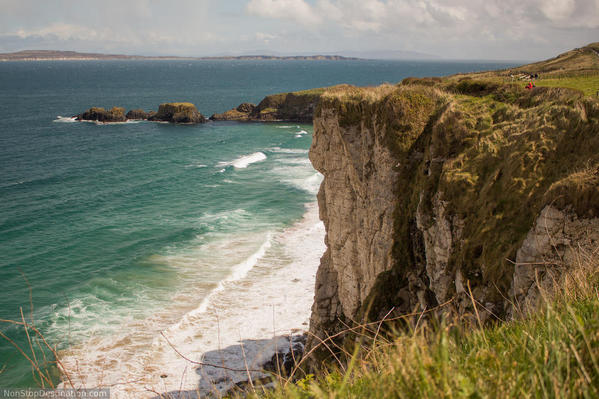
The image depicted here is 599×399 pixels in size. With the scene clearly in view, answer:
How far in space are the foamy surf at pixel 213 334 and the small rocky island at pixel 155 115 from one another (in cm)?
6930

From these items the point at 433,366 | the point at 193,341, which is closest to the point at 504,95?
the point at 433,366

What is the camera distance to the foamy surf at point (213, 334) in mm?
19156

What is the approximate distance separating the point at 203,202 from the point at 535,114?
34211 millimetres

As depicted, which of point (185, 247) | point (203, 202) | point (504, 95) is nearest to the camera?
point (504, 95)

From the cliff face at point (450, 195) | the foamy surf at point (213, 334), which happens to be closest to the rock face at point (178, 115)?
the foamy surf at point (213, 334)

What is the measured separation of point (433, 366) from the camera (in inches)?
124

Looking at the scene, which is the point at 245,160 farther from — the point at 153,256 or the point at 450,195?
the point at 450,195

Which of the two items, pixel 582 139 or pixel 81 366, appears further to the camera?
pixel 81 366

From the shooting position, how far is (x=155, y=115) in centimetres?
9662

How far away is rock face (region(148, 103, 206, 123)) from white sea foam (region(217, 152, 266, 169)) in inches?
1389

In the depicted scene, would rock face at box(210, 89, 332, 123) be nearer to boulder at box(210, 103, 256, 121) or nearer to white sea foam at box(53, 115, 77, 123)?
boulder at box(210, 103, 256, 121)

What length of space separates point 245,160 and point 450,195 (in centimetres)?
4954

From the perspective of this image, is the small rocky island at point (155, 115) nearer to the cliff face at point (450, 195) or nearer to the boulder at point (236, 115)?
the boulder at point (236, 115)

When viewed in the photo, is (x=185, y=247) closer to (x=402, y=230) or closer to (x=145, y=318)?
(x=145, y=318)
